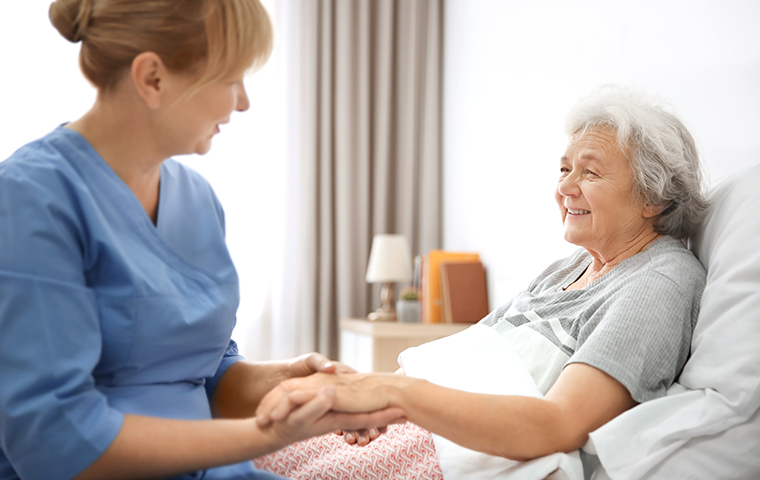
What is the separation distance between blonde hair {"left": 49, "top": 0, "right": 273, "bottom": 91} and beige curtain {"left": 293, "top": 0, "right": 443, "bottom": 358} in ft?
9.25

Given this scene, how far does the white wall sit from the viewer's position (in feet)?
4.95

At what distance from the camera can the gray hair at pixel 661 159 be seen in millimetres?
1379

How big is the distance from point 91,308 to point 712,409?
98 cm

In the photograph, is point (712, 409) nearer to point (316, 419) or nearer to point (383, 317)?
point (316, 419)

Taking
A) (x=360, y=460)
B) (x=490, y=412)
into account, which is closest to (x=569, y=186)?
(x=490, y=412)

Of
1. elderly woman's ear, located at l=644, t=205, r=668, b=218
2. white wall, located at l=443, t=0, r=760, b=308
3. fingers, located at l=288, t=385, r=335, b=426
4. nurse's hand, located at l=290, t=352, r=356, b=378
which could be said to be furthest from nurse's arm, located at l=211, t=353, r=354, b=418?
white wall, located at l=443, t=0, r=760, b=308

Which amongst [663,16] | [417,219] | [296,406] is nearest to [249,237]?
[417,219]

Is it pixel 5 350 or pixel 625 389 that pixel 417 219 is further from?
pixel 5 350

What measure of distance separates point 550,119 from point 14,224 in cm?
203

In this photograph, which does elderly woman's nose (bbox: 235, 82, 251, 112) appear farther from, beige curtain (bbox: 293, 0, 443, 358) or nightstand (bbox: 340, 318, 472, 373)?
beige curtain (bbox: 293, 0, 443, 358)

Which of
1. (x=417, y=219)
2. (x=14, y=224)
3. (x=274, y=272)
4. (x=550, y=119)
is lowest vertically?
(x=274, y=272)

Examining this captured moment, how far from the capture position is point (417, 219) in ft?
13.2

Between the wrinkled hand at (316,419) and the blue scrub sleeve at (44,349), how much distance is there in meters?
0.22

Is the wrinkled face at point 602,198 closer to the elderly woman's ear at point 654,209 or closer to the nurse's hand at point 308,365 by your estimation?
the elderly woman's ear at point 654,209
